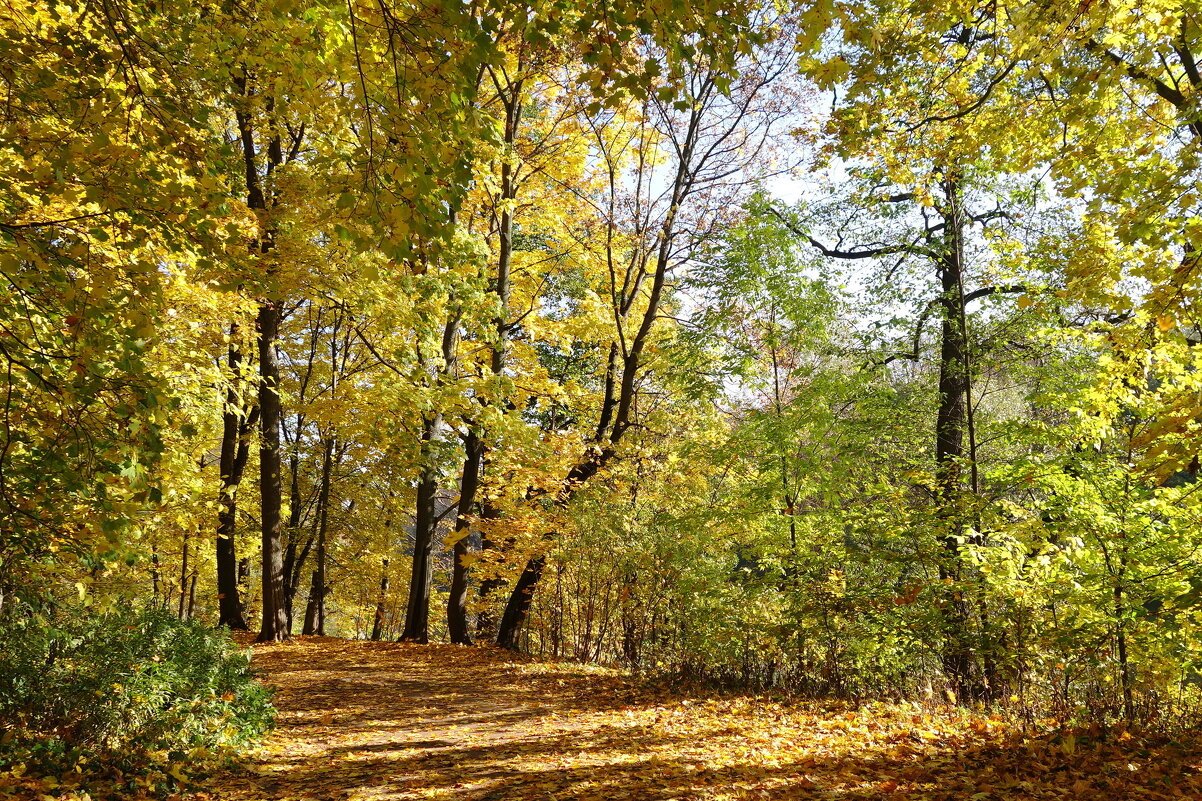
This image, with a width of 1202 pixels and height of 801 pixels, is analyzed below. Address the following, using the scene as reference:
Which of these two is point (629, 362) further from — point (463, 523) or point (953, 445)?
point (953, 445)

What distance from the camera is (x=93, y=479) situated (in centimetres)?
321

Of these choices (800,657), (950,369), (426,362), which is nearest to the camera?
(800,657)

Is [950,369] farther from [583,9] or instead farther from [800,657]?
[583,9]

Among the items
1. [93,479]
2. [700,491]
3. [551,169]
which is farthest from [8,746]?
[700,491]

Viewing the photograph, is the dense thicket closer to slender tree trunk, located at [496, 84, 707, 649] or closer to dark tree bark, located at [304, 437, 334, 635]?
slender tree trunk, located at [496, 84, 707, 649]

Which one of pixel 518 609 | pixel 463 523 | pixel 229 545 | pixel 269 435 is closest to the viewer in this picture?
pixel 269 435

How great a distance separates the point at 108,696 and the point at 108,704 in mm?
49

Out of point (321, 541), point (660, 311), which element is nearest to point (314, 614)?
point (321, 541)

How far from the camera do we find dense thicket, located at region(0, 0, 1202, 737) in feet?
10.8

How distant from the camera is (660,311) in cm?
1486

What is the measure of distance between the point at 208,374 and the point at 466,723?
186 inches

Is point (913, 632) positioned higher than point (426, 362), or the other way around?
point (426, 362)

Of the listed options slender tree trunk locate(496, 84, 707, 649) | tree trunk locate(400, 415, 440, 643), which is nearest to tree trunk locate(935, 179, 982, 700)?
slender tree trunk locate(496, 84, 707, 649)

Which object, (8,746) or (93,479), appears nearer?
(93,479)
